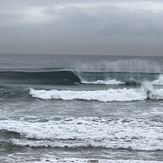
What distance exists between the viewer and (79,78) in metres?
32.2

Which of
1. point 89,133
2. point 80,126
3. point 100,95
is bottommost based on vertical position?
point 89,133

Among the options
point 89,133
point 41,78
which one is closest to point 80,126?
point 89,133

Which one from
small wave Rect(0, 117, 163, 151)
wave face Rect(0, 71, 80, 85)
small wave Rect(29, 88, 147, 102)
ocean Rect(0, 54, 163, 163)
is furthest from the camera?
wave face Rect(0, 71, 80, 85)

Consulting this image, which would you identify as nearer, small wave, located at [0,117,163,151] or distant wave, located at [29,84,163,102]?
small wave, located at [0,117,163,151]

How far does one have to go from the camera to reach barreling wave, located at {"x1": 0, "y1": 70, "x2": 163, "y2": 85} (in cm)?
3139

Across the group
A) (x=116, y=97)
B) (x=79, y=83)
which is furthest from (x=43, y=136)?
(x=79, y=83)

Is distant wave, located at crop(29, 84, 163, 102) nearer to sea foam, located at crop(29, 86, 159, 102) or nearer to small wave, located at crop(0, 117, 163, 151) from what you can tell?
sea foam, located at crop(29, 86, 159, 102)

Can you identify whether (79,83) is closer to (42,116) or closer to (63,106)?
(63,106)

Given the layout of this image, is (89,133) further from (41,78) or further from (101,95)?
(41,78)

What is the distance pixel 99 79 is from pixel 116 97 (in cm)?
1172

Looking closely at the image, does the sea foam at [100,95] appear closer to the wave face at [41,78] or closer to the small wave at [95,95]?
the small wave at [95,95]

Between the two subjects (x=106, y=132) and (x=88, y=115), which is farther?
(x=88, y=115)

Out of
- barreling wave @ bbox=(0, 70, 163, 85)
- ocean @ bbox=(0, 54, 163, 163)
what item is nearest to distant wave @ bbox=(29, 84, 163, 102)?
ocean @ bbox=(0, 54, 163, 163)

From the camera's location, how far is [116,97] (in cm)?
2141
